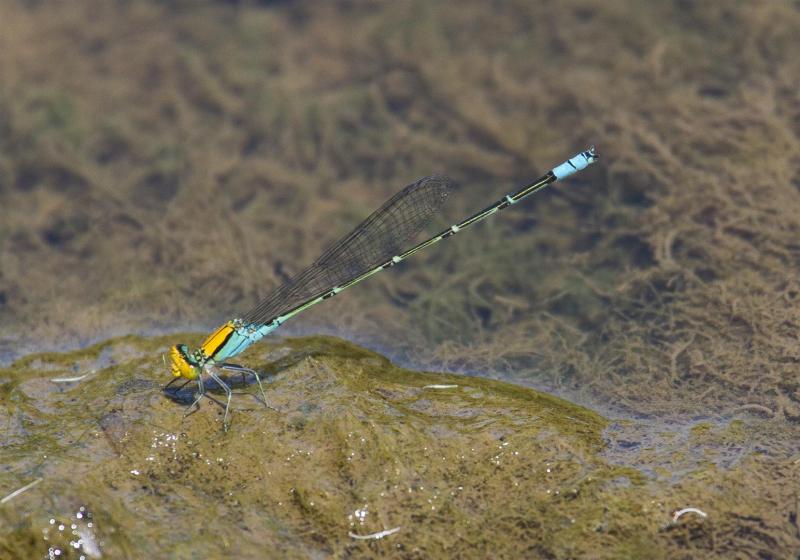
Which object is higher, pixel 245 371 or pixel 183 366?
pixel 183 366

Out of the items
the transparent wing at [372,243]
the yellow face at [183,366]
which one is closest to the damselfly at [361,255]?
the transparent wing at [372,243]

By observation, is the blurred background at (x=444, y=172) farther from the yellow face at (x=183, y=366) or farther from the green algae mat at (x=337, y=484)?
the yellow face at (x=183, y=366)

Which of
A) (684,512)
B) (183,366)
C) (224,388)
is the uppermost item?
(183,366)

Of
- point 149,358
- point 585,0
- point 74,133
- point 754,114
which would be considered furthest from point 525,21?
point 149,358

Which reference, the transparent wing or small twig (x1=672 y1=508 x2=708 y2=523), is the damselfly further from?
small twig (x1=672 y1=508 x2=708 y2=523)

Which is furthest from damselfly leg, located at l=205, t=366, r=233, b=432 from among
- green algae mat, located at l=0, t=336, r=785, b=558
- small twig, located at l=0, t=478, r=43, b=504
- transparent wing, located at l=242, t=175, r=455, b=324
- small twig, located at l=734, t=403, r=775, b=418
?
small twig, located at l=734, t=403, r=775, b=418

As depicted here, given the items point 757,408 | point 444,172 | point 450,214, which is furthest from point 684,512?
point 444,172

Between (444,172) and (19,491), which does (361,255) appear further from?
(19,491)

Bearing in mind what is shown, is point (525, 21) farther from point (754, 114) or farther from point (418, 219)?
Answer: point (418, 219)
